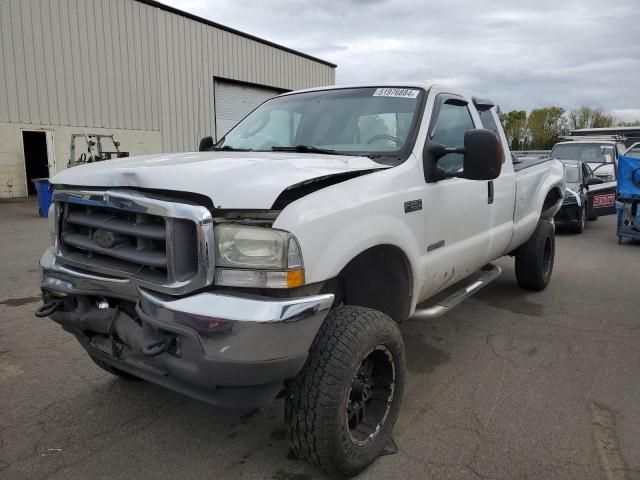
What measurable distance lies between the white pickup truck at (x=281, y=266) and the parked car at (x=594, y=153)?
1172cm

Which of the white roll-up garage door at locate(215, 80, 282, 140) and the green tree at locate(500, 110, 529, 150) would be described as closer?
the white roll-up garage door at locate(215, 80, 282, 140)

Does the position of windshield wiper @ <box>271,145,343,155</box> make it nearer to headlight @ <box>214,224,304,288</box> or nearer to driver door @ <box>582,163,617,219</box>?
headlight @ <box>214,224,304,288</box>

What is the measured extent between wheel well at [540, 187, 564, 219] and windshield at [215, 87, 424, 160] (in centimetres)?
308

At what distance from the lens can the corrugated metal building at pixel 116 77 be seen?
15.9 meters

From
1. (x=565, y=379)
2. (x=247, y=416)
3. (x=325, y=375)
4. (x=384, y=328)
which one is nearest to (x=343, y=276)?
(x=384, y=328)

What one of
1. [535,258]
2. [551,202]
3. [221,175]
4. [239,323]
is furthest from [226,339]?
[551,202]

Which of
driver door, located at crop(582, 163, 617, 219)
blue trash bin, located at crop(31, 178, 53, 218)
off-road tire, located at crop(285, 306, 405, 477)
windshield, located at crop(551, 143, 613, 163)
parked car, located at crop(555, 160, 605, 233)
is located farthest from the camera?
windshield, located at crop(551, 143, 613, 163)

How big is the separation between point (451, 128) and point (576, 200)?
25.4 feet

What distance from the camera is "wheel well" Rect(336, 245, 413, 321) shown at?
120 inches

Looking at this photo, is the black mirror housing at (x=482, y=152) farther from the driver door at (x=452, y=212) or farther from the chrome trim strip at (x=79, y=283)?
the chrome trim strip at (x=79, y=283)

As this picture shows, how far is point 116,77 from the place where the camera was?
18.2 m

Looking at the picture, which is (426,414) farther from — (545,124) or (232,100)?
(545,124)

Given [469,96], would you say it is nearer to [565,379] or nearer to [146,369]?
[565,379]

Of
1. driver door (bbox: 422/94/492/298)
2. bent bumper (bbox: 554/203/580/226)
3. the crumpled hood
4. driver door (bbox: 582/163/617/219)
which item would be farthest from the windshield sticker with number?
driver door (bbox: 582/163/617/219)
